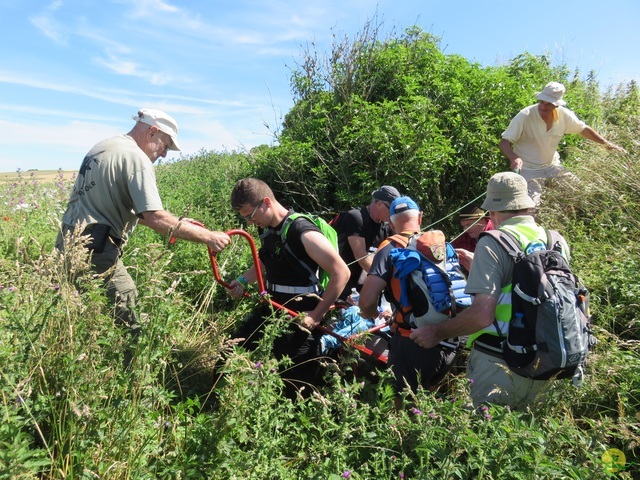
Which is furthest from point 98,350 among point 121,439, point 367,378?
point 367,378

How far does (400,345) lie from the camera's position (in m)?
3.66

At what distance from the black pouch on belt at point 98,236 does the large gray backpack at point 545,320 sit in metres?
2.80

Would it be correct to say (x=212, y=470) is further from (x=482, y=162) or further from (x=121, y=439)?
(x=482, y=162)

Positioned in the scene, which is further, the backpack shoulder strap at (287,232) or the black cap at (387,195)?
the black cap at (387,195)

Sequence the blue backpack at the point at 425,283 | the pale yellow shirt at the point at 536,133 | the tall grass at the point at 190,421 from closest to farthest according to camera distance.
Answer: the tall grass at the point at 190,421
the blue backpack at the point at 425,283
the pale yellow shirt at the point at 536,133

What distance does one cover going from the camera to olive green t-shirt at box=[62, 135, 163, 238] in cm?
388

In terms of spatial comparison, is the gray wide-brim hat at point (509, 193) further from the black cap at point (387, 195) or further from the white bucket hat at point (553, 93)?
the white bucket hat at point (553, 93)

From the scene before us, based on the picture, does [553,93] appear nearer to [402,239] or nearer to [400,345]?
[402,239]

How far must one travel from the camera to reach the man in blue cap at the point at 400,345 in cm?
359

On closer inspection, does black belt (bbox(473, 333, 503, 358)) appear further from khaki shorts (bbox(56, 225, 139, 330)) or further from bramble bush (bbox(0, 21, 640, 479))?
khaki shorts (bbox(56, 225, 139, 330))

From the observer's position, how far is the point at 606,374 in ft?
11.1

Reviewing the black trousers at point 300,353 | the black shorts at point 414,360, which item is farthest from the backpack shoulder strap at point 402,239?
the black trousers at point 300,353

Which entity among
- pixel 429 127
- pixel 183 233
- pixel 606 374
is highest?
pixel 429 127

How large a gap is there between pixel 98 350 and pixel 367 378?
7.20 ft
